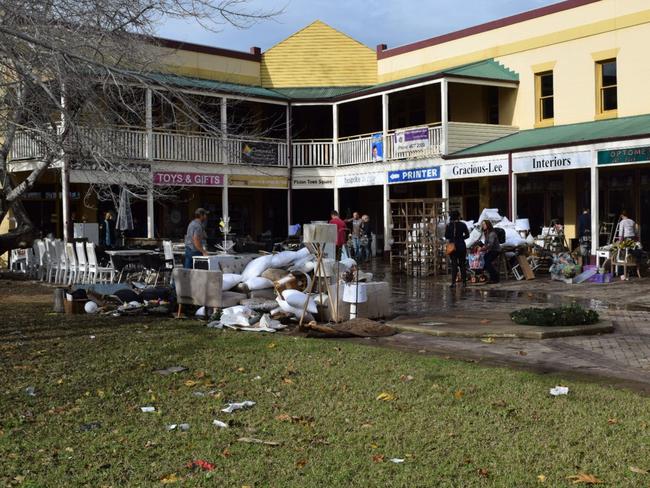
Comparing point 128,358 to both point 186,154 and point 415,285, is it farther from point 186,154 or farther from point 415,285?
point 186,154

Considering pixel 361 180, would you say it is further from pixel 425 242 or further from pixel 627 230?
pixel 627 230

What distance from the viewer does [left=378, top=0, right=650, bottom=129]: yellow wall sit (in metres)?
21.8

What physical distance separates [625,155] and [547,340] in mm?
11236

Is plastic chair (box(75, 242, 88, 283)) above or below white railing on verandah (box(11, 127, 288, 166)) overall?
below

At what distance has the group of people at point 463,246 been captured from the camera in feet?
53.3

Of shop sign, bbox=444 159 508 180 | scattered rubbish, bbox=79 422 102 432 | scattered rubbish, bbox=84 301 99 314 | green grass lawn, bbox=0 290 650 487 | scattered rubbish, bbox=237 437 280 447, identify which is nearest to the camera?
green grass lawn, bbox=0 290 650 487

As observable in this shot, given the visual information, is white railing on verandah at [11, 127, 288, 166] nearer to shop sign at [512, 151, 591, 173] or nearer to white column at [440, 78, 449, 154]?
white column at [440, 78, 449, 154]

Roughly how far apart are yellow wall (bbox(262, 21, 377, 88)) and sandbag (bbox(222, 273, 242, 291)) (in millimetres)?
18917

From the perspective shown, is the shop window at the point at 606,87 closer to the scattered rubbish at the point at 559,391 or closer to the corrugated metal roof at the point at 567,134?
the corrugated metal roof at the point at 567,134

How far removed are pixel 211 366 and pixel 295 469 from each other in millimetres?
3367

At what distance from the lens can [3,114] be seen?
10.7 meters

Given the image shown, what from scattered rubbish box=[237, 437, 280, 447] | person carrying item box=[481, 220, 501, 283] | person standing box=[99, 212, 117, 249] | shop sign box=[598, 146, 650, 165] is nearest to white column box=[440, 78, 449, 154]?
shop sign box=[598, 146, 650, 165]

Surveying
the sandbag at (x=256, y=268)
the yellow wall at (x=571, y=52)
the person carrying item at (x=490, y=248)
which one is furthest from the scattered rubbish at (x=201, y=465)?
the yellow wall at (x=571, y=52)

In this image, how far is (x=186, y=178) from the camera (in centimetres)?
2447
